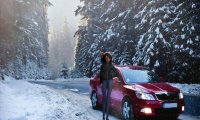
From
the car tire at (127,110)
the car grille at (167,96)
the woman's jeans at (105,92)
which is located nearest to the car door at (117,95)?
the car tire at (127,110)

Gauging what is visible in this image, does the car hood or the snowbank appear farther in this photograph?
the snowbank

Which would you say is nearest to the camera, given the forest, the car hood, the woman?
the car hood

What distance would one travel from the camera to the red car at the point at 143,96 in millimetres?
10969

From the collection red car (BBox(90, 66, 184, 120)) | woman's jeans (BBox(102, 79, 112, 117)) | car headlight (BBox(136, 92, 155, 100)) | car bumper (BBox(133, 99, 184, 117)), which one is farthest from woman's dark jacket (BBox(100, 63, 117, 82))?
car bumper (BBox(133, 99, 184, 117))

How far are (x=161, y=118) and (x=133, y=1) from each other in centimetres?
1765

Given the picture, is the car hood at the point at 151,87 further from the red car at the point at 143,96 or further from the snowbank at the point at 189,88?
the snowbank at the point at 189,88

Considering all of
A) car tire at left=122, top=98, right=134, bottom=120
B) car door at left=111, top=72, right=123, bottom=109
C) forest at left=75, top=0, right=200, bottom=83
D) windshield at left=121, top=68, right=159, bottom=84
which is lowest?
car tire at left=122, top=98, right=134, bottom=120

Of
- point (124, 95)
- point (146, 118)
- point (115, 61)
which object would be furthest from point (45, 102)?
point (115, 61)

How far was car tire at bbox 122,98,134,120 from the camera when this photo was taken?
11.4 metres

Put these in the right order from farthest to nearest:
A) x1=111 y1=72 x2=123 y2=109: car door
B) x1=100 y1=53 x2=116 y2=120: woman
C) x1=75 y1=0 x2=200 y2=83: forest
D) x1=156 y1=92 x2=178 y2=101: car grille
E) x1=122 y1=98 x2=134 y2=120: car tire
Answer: x1=75 y1=0 x2=200 y2=83: forest → x1=111 y1=72 x2=123 y2=109: car door → x1=100 y1=53 x2=116 y2=120: woman → x1=122 y1=98 x2=134 y2=120: car tire → x1=156 y1=92 x2=178 y2=101: car grille

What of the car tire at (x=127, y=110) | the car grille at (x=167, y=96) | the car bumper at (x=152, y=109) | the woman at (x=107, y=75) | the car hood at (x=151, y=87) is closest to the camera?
the car bumper at (x=152, y=109)

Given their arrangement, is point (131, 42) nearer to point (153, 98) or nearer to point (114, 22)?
point (114, 22)

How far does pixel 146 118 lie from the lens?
1121cm

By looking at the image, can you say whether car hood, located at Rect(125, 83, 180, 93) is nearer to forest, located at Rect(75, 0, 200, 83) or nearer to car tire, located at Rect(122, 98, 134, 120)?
car tire, located at Rect(122, 98, 134, 120)
